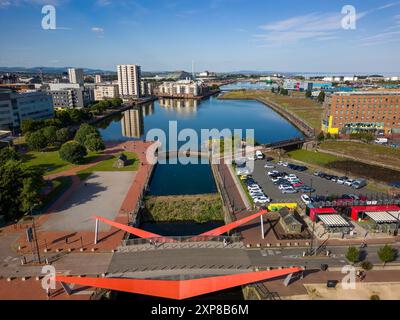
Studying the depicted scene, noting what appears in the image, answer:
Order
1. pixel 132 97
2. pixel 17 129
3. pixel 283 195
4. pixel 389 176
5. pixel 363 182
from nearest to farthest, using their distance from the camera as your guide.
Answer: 1. pixel 283 195
2. pixel 363 182
3. pixel 389 176
4. pixel 17 129
5. pixel 132 97

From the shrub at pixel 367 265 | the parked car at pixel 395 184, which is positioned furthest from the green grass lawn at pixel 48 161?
the parked car at pixel 395 184

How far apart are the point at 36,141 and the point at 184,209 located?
103 feet

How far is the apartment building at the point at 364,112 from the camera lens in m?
55.2

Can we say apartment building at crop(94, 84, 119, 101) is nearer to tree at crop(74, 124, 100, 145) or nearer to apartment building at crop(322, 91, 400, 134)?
tree at crop(74, 124, 100, 145)

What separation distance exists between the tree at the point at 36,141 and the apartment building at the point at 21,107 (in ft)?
57.9

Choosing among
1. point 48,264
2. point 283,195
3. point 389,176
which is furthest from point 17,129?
point 389,176

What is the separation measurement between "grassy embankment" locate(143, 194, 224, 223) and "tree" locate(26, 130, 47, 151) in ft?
89.5

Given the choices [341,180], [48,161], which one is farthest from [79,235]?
[341,180]

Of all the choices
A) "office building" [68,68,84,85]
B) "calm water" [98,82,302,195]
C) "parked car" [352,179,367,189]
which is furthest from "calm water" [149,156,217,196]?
"office building" [68,68,84,85]

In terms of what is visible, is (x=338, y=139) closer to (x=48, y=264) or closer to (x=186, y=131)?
(x=186, y=131)

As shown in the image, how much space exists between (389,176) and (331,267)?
21938 mm

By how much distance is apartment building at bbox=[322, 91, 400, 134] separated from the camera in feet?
181

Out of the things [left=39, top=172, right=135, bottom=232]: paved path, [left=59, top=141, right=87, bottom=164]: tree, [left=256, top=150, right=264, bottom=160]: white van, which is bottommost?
[left=39, top=172, right=135, bottom=232]: paved path
